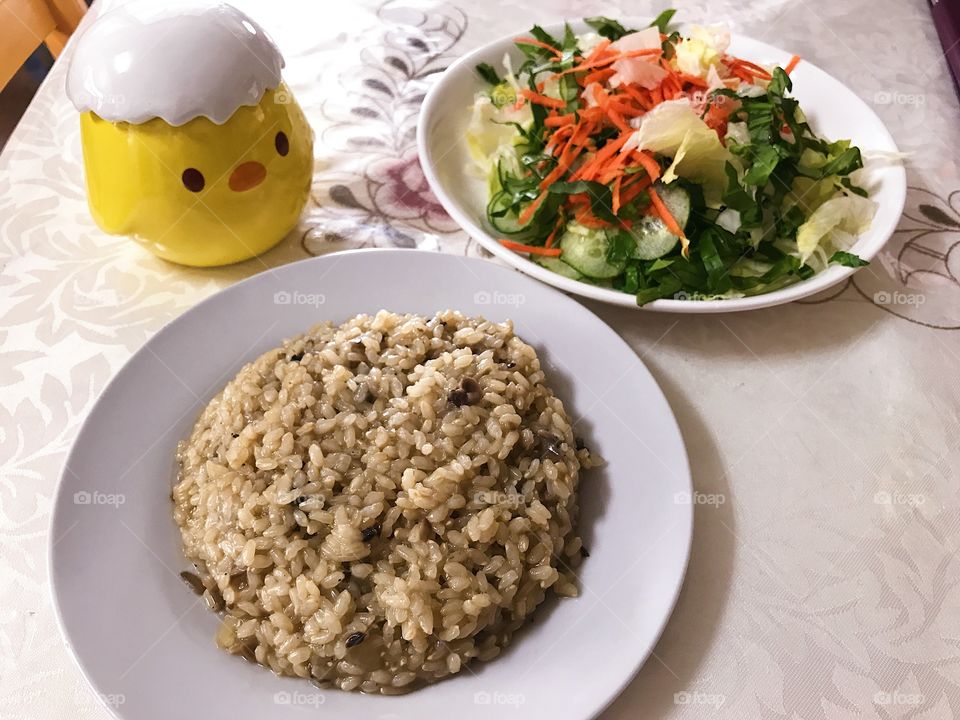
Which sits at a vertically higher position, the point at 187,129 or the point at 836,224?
the point at 187,129

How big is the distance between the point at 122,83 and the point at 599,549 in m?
1.41

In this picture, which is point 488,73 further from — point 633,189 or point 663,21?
point 633,189

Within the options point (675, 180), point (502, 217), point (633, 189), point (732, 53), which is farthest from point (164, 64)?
point (732, 53)

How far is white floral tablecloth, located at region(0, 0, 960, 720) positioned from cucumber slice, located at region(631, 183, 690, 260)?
7.4 inches

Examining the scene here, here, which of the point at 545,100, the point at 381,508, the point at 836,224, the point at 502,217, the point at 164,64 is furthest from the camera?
the point at 545,100

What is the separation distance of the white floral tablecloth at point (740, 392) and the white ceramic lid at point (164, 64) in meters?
0.54

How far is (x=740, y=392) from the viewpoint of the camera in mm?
1797

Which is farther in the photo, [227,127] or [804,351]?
[804,351]

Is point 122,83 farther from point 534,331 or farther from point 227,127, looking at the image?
point 534,331

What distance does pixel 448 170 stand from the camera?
2.20 metres

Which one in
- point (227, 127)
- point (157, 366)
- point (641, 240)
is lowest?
point (641, 240)

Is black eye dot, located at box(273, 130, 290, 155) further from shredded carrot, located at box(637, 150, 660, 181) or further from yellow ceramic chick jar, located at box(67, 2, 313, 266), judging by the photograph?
shredded carrot, located at box(637, 150, 660, 181)

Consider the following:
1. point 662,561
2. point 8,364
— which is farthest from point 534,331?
point 8,364

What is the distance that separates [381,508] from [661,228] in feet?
3.44
